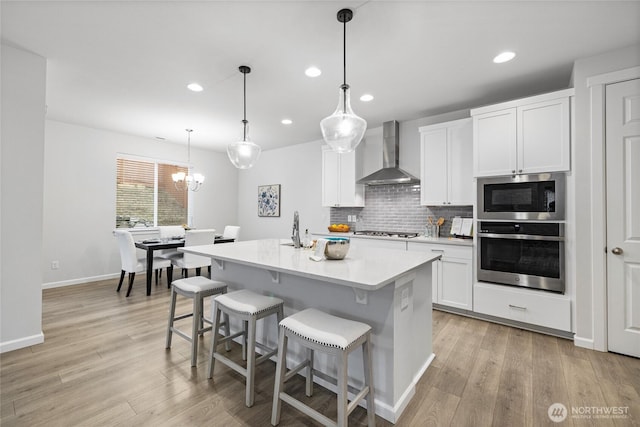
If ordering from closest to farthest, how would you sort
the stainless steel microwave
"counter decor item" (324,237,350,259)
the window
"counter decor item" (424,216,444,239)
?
"counter decor item" (324,237,350,259) < the stainless steel microwave < "counter decor item" (424,216,444,239) < the window

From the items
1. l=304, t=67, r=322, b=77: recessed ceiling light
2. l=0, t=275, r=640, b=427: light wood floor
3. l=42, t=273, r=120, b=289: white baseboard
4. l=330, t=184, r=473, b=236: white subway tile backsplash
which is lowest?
l=0, t=275, r=640, b=427: light wood floor

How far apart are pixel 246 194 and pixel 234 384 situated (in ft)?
17.3

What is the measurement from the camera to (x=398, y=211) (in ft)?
14.6

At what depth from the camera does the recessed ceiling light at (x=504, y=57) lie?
8.20ft

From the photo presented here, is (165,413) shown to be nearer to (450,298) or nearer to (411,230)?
(450,298)

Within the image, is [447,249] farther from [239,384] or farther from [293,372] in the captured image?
[239,384]

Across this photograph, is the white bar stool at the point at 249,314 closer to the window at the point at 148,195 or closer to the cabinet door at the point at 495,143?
the cabinet door at the point at 495,143

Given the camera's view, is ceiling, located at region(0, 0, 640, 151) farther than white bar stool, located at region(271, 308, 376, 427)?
Yes

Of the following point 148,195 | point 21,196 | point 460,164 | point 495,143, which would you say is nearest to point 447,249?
point 460,164

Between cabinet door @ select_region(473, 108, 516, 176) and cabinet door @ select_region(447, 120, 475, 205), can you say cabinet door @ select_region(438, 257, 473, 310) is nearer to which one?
cabinet door @ select_region(447, 120, 475, 205)

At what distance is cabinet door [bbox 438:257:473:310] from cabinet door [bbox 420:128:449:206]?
83cm

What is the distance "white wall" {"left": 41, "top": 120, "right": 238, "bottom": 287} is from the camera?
4.39 meters

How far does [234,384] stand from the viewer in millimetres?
2016

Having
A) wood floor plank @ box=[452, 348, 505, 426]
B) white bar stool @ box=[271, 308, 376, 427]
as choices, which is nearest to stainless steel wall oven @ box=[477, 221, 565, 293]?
wood floor plank @ box=[452, 348, 505, 426]
